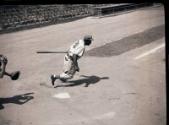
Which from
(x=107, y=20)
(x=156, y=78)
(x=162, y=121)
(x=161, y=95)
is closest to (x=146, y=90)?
(x=161, y=95)

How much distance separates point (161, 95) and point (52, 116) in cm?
321

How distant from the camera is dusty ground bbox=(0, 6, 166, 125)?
25.4 feet

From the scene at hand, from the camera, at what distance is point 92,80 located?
9945mm

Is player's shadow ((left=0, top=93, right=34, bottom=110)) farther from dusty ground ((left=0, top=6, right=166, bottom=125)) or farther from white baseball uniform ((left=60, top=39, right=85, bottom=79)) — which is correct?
white baseball uniform ((left=60, top=39, right=85, bottom=79))

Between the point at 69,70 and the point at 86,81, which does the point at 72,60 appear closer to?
the point at 69,70

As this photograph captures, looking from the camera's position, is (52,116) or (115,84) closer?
(52,116)

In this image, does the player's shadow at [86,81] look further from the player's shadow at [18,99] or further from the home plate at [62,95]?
the player's shadow at [18,99]

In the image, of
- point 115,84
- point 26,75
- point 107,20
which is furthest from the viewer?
point 107,20

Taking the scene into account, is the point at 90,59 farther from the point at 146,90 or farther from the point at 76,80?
the point at 146,90

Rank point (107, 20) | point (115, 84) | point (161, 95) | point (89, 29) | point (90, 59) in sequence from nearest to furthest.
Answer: point (161, 95) → point (115, 84) → point (90, 59) → point (89, 29) → point (107, 20)

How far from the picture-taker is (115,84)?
9.57 m

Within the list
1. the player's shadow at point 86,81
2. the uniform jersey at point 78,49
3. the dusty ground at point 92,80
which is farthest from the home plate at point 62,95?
the uniform jersey at point 78,49

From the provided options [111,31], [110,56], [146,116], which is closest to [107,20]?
[111,31]

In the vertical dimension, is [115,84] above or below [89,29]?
below
